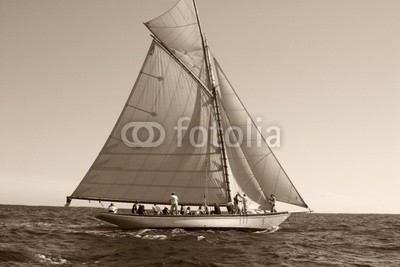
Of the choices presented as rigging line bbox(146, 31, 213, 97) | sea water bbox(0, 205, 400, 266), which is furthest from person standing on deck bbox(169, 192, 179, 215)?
rigging line bbox(146, 31, 213, 97)

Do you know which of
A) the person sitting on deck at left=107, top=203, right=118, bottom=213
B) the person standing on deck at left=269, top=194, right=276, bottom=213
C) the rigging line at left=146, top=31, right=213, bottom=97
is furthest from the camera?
the rigging line at left=146, top=31, right=213, bottom=97

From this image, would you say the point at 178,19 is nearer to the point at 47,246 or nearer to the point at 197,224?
the point at 197,224

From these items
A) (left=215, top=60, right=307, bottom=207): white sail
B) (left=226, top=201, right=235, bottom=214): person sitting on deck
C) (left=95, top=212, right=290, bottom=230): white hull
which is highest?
(left=215, top=60, right=307, bottom=207): white sail

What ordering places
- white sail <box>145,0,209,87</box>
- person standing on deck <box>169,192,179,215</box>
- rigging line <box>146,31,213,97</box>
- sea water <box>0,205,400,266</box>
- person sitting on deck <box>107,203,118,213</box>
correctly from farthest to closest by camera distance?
white sail <box>145,0,209,87</box>
rigging line <box>146,31,213,97</box>
person sitting on deck <box>107,203,118,213</box>
person standing on deck <box>169,192,179,215</box>
sea water <box>0,205,400,266</box>

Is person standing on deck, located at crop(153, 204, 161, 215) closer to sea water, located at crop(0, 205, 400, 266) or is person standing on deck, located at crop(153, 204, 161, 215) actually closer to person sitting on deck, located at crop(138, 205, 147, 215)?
person sitting on deck, located at crop(138, 205, 147, 215)

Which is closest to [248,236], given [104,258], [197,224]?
[197,224]

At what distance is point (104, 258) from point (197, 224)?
42.7ft

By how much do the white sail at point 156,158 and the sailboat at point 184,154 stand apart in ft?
0.28

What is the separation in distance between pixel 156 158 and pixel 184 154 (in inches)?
97.2

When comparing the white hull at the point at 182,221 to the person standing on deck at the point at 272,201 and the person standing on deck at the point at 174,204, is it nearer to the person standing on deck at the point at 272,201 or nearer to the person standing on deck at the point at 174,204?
the person standing on deck at the point at 174,204

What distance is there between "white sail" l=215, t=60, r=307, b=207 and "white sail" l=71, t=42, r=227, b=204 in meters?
1.90

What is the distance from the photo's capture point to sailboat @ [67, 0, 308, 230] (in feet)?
118

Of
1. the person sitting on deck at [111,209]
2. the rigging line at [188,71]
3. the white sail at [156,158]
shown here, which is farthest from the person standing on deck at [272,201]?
the person sitting on deck at [111,209]

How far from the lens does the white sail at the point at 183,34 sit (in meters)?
39.8
